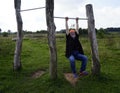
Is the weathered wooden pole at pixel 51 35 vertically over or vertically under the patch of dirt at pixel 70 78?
over

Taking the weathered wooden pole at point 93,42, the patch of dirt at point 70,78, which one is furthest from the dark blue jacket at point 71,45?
the patch of dirt at point 70,78

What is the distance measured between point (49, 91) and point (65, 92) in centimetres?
63

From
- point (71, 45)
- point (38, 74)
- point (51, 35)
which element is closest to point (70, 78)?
point (71, 45)

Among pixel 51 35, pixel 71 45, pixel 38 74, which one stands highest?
pixel 51 35

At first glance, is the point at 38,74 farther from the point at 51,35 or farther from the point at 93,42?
the point at 93,42

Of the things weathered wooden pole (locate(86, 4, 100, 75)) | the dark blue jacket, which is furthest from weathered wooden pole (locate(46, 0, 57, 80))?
weathered wooden pole (locate(86, 4, 100, 75))

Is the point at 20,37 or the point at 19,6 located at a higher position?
the point at 19,6

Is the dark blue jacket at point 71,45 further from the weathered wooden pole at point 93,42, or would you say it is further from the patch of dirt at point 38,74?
the patch of dirt at point 38,74

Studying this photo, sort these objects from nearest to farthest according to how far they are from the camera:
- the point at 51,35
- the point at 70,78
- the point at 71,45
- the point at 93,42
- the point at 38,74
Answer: the point at 71,45 < the point at 51,35 < the point at 70,78 < the point at 93,42 < the point at 38,74

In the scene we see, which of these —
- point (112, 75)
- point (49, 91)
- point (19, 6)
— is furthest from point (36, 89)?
point (19, 6)

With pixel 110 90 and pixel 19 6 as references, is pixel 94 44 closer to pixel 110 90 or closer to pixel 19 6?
pixel 110 90

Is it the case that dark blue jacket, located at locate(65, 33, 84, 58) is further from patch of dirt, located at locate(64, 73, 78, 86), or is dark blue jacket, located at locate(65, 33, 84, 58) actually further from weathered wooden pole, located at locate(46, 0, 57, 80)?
patch of dirt, located at locate(64, 73, 78, 86)

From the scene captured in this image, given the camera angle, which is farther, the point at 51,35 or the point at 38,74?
the point at 38,74

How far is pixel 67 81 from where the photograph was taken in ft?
35.9
